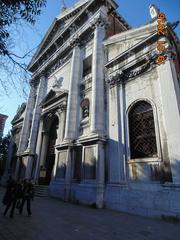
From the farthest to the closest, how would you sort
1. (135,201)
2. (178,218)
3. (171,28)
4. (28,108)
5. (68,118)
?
(28,108) < (68,118) < (171,28) < (135,201) < (178,218)

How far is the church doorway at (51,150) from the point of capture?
50.1ft

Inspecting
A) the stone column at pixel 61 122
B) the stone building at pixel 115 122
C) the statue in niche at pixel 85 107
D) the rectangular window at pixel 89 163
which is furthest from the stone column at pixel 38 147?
the rectangular window at pixel 89 163

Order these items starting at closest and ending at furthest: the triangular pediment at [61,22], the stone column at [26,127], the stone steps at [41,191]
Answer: the stone steps at [41,191] → the triangular pediment at [61,22] → the stone column at [26,127]

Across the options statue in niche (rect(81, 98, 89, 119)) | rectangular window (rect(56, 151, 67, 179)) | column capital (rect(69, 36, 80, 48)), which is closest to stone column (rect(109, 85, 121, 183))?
statue in niche (rect(81, 98, 89, 119))

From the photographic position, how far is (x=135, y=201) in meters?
7.74

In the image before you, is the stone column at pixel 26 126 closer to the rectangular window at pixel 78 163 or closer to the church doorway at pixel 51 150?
the church doorway at pixel 51 150

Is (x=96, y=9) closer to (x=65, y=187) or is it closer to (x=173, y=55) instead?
(x=173, y=55)

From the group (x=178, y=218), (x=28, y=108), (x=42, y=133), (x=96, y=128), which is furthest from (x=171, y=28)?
(x=28, y=108)

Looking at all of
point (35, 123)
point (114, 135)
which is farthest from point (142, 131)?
point (35, 123)

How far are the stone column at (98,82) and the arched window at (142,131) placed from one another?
2053 millimetres

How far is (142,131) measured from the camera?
895cm

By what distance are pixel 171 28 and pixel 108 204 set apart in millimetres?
10180

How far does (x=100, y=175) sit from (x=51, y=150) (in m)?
7.72

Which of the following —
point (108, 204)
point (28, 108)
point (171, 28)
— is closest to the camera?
point (108, 204)
